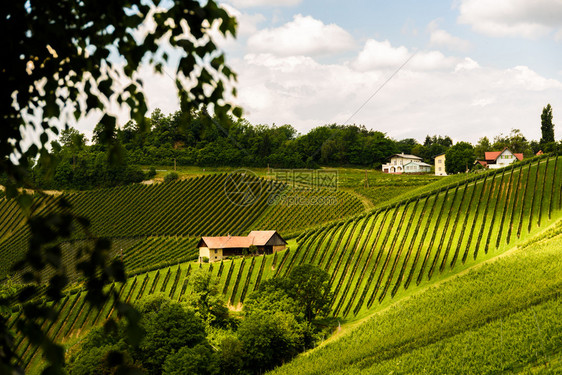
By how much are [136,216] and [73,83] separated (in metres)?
99.3

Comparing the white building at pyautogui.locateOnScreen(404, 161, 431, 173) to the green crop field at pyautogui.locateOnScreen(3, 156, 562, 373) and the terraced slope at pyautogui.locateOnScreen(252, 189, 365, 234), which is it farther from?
the green crop field at pyautogui.locateOnScreen(3, 156, 562, 373)

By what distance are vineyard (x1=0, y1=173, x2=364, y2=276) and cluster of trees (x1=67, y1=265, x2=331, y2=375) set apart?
67.4 feet

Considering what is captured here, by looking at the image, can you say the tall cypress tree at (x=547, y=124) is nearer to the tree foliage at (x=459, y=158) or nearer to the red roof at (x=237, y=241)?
the tree foliage at (x=459, y=158)

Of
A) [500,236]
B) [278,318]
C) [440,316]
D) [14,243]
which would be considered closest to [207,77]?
[440,316]

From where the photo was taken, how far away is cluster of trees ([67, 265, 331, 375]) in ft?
135

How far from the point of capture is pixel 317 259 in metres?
64.1

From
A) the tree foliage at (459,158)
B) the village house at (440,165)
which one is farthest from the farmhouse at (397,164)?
the tree foliage at (459,158)

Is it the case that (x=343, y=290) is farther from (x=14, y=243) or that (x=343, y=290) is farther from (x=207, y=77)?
(x=14, y=243)

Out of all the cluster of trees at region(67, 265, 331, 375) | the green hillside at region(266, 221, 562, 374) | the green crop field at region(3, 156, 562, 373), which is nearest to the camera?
the green hillside at region(266, 221, 562, 374)

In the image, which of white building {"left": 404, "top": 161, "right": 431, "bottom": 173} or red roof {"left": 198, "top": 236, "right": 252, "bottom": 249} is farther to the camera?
white building {"left": 404, "top": 161, "right": 431, "bottom": 173}

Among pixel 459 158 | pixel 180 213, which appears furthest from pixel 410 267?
pixel 459 158

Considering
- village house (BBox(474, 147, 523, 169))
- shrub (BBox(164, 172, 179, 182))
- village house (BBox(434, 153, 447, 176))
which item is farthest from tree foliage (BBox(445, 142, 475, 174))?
shrub (BBox(164, 172, 179, 182))

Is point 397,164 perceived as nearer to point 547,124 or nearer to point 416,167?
point 416,167

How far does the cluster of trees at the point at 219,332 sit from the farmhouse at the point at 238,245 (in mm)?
15880
